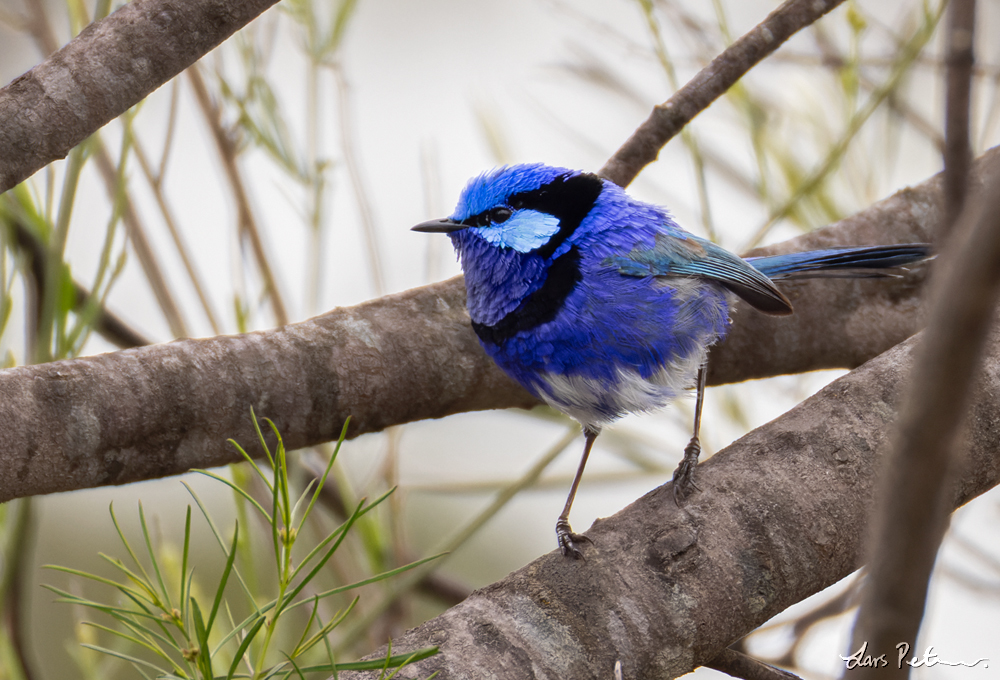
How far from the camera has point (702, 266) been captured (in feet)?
5.26

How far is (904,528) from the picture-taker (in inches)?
21.6

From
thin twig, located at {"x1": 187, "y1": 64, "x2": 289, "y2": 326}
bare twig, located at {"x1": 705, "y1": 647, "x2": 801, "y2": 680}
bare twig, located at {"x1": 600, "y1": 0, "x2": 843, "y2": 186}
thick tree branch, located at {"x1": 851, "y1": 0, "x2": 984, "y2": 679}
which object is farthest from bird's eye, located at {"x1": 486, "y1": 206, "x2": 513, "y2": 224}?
thick tree branch, located at {"x1": 851, "y1": 0, "x2": 984, "y2": 679}

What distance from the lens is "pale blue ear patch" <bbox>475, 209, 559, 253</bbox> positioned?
1599mm

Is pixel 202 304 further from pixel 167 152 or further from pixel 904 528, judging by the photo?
pixel 904 528

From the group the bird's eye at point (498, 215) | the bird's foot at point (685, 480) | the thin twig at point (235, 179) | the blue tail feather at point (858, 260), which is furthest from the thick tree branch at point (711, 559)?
the thin twig at point (235, 179)

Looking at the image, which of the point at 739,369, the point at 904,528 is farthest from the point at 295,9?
the point at 904,528

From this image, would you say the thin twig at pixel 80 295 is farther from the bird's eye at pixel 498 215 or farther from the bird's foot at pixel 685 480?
the bird's foot at pixel 685 480

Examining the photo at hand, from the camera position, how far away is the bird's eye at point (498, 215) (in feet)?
5.43

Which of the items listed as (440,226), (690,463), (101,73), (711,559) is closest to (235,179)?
(440,226)

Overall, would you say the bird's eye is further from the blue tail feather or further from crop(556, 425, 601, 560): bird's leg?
the blue tail feather

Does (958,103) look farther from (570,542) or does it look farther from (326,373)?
(326,373)

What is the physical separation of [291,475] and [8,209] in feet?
2.44

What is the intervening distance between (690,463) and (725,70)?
2.93 ft

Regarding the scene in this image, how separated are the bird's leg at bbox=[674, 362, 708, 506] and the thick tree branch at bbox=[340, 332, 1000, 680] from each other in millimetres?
17
